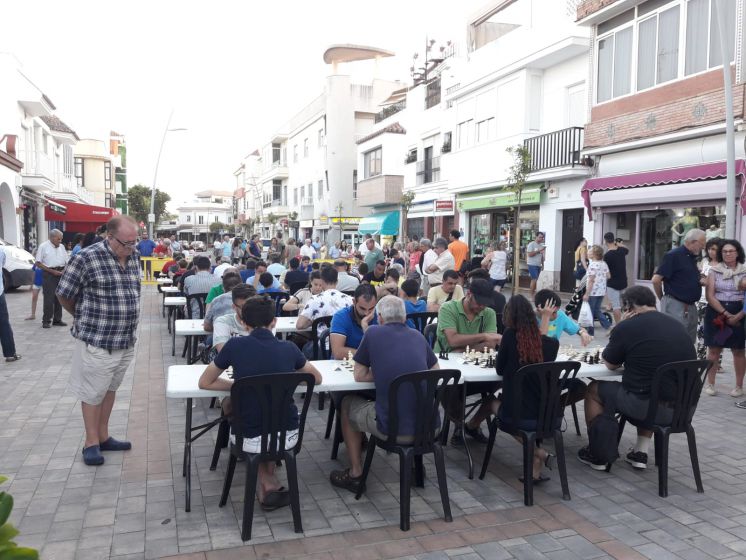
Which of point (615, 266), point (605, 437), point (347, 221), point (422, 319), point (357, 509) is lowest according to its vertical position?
point (357, 509)

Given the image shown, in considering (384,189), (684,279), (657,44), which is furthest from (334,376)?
(384,189)

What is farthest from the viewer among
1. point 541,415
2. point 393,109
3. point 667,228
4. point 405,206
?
point 393,109

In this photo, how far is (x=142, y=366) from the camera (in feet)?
26.3

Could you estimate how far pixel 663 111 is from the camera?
13.0 metres

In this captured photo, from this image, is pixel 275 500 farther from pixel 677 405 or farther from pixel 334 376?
pixel 677 405

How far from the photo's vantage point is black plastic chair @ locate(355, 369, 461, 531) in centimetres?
371

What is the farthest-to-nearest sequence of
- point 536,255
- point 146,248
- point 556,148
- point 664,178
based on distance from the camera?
1. point 146,248
2. point 556,148
3. point 536,255
4. point 664,178

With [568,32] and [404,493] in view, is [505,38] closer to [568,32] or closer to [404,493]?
[568,32]

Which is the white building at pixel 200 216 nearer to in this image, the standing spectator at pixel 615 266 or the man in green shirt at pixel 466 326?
the standing spectator at pixel 615 266

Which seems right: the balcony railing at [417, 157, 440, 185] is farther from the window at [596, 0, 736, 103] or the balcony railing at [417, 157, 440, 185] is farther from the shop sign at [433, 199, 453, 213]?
the window at [596, 0, 736, 103]

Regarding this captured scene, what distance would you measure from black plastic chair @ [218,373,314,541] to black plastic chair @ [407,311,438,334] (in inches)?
112

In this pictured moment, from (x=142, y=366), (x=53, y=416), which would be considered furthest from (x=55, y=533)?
(x=142, y=366)

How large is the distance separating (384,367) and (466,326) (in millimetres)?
1749

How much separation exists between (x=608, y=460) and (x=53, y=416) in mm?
4957
